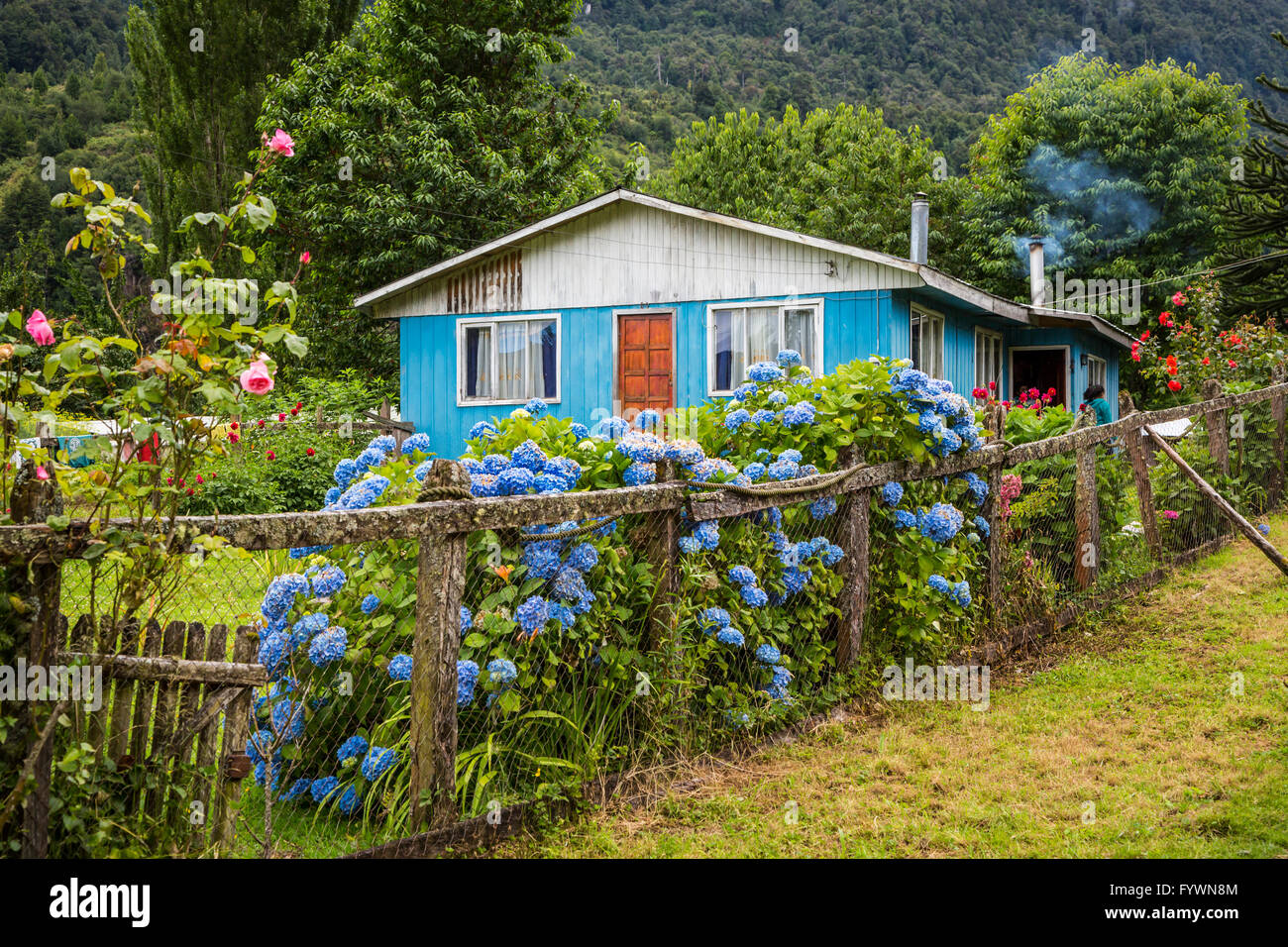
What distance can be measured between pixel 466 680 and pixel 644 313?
10.9 metres

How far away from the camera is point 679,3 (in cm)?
8538

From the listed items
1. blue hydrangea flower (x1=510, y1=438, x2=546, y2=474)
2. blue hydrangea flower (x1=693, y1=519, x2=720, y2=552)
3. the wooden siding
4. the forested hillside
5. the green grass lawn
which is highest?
the forested hillside

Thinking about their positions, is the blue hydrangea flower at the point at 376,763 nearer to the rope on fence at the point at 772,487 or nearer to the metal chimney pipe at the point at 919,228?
the rope on fence at the point at 772,487

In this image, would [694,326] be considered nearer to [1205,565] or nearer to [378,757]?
[1205,565]

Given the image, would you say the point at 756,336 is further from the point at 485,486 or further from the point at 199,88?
the point at 199,88

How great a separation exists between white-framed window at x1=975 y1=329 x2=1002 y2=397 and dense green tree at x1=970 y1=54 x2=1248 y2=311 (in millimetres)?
11189

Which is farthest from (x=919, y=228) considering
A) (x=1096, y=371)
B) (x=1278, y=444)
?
(x=1096, y=371)

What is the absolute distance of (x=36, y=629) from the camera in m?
2.52

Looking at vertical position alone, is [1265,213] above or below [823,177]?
below

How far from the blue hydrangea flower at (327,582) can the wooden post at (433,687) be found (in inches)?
12.4

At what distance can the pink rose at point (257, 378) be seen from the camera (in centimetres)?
257

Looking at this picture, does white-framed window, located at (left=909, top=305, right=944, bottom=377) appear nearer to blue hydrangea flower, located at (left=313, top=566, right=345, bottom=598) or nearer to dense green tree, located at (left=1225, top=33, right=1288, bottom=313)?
dense green tree, located at (left=1225, top=33, right=1288, bottom=313)

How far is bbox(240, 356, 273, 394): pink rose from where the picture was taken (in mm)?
2574
